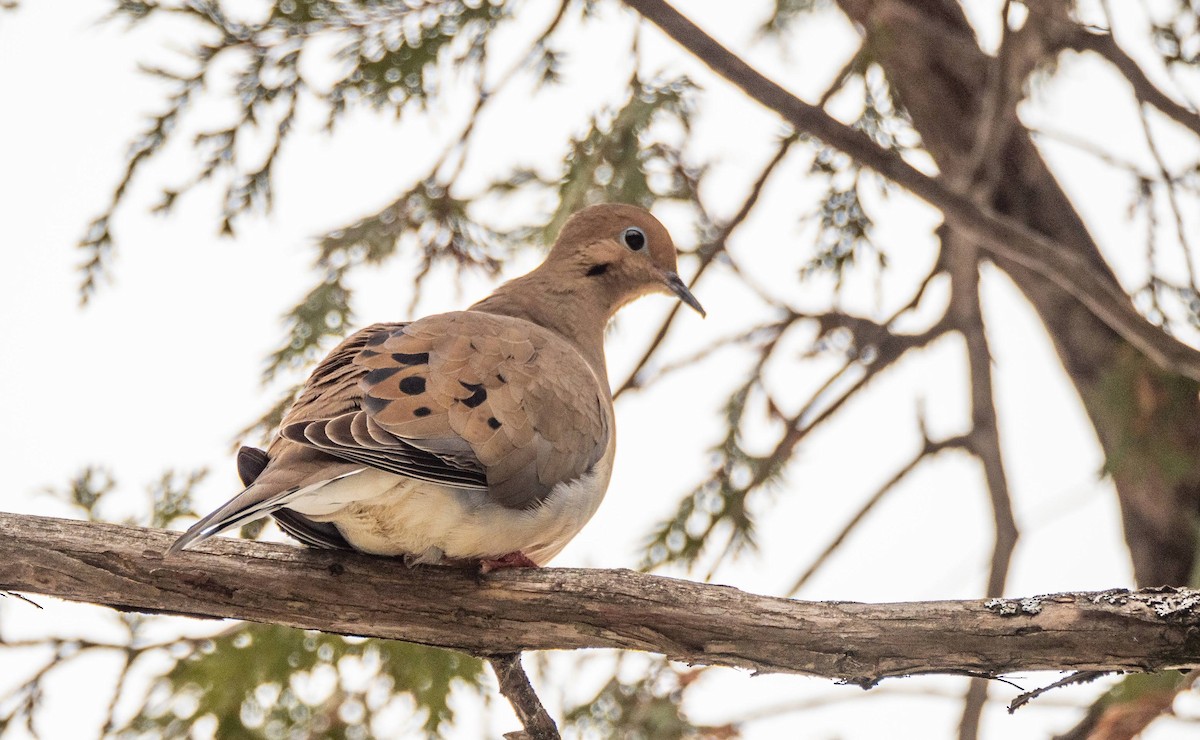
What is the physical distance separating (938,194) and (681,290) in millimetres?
857

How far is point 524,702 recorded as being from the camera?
2820 mm

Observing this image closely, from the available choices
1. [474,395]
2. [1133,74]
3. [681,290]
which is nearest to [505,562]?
[474,395]

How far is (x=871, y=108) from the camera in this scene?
3863mm

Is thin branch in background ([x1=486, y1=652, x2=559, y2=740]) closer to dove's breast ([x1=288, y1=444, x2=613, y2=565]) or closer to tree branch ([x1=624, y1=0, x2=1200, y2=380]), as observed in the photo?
dove's breast ([x1=288, y1=444, x2=613, y2=565])

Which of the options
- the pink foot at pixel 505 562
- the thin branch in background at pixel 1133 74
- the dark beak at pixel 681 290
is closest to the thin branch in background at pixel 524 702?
the pink foot at pixel 505 562

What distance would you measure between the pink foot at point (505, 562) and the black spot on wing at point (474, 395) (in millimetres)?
327

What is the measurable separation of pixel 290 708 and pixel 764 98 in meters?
2.04

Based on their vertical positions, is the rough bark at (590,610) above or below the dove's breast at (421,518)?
below

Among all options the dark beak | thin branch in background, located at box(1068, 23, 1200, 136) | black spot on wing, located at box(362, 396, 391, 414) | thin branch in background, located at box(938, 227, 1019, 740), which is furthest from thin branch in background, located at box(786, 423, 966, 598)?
black spot on wing, located at box(362, 396, 391, 414)

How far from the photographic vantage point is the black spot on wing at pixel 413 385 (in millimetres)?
2791

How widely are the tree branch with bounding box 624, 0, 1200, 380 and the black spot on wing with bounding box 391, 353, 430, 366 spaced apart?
104 cm

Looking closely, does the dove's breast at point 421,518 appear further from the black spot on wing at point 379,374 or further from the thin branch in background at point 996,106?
the thin branch in background at point 996,106

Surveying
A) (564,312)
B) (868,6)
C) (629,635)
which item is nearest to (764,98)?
(868,6)

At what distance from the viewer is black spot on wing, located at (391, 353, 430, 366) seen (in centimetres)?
293
